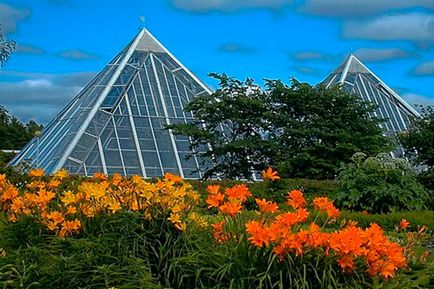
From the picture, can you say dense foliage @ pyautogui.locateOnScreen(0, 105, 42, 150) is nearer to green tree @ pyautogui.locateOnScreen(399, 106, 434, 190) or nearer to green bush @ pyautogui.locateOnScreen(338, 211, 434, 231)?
green tree @ pyautogui.locateOnScreen(399, 106, 434, 190)

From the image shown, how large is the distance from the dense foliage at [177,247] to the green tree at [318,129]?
49.7 ft

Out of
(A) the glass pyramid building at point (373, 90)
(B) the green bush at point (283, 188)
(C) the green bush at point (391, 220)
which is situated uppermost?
(A) the glass pyramid building at point (373, 90)

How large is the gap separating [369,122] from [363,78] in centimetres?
968

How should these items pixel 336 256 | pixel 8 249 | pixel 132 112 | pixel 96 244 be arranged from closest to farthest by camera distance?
pixel 336 256, pixel 96 244, pixel 8 249, pixel 132 112

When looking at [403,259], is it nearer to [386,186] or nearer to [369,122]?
[386,186]

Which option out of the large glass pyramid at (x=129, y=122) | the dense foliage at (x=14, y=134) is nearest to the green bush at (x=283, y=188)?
the large glass pyramid at (x=129, y=122)

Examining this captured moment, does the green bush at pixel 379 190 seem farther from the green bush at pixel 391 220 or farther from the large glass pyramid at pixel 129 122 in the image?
the large glass pyramid at pixel 129 122

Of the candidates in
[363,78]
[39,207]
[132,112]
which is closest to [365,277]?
[39,207]

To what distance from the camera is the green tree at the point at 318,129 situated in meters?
19.8

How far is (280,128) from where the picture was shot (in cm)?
2169

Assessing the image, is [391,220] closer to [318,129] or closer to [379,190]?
[379,190]

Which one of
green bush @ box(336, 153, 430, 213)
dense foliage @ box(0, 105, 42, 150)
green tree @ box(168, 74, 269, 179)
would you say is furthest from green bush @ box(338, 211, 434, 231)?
dense foliage @ box(0, 105, 42, 150)

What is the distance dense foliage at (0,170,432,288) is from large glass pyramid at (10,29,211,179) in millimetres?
14927

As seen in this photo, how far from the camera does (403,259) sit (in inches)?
142
